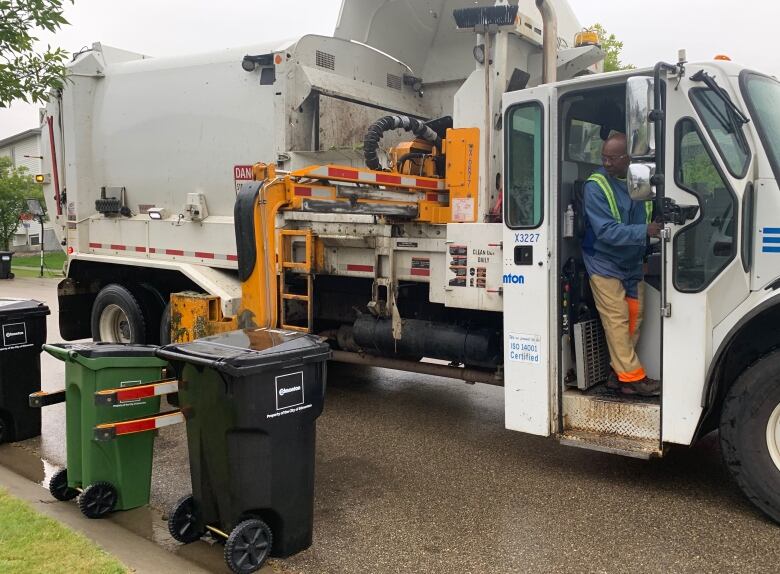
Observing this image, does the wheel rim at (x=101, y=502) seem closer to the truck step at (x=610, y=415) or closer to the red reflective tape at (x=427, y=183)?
the truck step at (x=610, y=415)

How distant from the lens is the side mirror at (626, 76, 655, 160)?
3555 millimetres

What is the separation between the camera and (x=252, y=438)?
3.30 metres

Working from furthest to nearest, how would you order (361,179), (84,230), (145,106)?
(84,230) < (145,106) < (361,179)

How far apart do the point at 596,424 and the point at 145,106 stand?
18.0ft

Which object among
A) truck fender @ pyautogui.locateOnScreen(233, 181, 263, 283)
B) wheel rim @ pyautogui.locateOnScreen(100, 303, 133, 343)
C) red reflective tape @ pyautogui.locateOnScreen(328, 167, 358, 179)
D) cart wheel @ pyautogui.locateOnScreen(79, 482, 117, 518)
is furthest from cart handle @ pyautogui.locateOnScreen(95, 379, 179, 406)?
wheel rim @ pyautogui.locateOnScreen(100, 303, 133, 343)

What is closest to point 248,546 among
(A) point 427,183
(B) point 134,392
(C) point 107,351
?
(B) point 134,392

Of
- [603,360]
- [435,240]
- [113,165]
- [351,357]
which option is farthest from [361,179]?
[113,165]

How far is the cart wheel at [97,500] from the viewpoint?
13.0ft

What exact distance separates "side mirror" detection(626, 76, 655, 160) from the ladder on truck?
279 centimetres

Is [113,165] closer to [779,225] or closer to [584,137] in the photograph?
[584,137]

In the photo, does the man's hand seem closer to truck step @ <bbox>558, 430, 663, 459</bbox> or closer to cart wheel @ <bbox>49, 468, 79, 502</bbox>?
truck step @ <bbox>558, 430, 663, 459</bbox>

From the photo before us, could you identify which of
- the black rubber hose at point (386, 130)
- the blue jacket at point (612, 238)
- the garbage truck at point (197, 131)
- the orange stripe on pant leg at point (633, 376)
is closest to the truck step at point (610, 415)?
the orange stripe on pant leg at point (633, 376)

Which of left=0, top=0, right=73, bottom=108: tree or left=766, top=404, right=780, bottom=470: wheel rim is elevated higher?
left=0, top=0, right=73, bottom=108: tree

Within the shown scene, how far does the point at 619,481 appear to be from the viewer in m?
4.44
